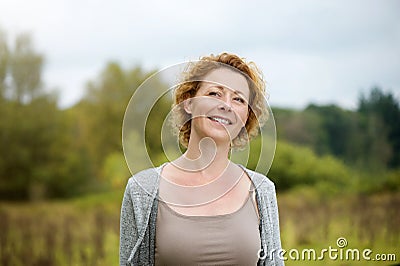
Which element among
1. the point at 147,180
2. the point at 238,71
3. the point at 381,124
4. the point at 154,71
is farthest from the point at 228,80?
the point at 381,124

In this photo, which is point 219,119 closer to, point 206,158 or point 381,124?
point 206,158

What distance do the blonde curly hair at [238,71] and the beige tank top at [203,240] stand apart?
16cm

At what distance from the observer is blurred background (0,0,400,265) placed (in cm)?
216

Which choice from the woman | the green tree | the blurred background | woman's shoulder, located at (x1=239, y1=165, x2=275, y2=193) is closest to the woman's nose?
the woman

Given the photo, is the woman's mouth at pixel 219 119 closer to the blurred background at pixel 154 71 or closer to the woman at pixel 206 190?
the woman at pixel 206 190

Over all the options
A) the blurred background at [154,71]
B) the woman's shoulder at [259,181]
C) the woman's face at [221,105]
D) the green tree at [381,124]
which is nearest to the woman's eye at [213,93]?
the woman's face at [221,105]

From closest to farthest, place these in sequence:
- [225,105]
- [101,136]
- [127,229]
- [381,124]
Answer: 1. [225,105]
2. [127,229]
3. [101,136]
4. [381,124]

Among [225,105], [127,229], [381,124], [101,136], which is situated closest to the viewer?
[225,105]

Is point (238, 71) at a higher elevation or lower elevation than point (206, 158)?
higher

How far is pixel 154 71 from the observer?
2330 mm

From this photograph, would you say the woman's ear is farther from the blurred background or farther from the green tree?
the green tree

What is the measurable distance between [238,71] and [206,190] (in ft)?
0.81

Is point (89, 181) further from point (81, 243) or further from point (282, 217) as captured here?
point (282, 217)

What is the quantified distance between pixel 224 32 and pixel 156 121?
1259 mm
